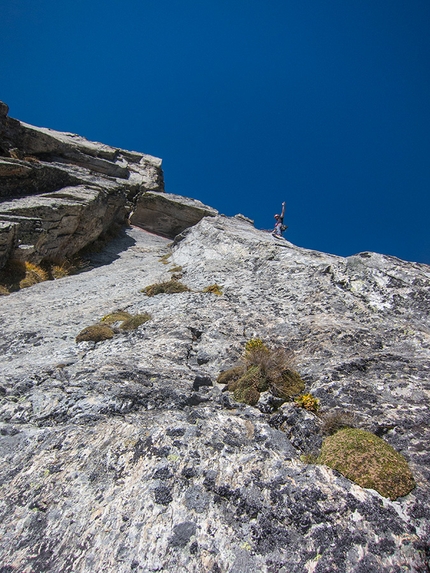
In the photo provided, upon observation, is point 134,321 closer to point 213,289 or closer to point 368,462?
point 213,289

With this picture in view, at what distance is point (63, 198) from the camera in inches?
1240

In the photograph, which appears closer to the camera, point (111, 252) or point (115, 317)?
point (115, 317)

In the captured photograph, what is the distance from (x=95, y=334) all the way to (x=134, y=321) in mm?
1747

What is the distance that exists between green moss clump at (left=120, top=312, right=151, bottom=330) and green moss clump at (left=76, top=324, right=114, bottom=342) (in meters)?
0.65

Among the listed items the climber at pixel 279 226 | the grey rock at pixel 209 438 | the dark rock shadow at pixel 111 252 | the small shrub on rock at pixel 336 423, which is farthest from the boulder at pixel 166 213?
the small shrub on rock at pixel 336 423

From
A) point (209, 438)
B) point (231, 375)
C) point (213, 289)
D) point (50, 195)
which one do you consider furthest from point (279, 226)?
point (209, 438)

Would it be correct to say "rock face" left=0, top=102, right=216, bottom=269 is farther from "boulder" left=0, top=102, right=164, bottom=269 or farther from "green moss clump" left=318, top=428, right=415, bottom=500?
"green moss clump" left=318, top=428, right=415, bottom=500

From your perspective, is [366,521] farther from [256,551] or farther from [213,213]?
[213,213]

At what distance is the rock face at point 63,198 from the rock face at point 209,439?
42.6 ft

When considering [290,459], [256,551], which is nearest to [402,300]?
[290,459]

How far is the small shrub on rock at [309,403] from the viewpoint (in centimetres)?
939

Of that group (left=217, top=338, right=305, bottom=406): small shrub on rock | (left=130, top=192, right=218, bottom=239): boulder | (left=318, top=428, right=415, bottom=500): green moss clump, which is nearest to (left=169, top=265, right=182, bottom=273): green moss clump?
(left=217, top=338, right=305, bottom=406): small shrub on rock

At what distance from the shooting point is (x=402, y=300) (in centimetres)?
1500

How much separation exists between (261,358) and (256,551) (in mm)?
5541
